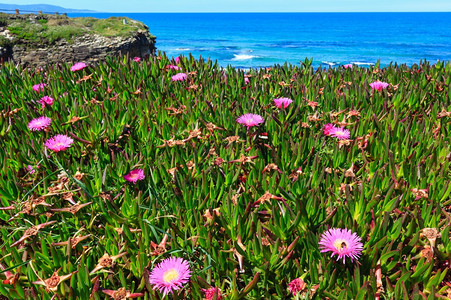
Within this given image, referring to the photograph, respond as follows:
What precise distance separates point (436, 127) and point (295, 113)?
0.80 meters

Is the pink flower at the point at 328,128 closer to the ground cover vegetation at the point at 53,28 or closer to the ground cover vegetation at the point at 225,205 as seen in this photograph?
the ground cover vegetation at the point at 225,205

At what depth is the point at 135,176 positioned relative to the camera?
148cm

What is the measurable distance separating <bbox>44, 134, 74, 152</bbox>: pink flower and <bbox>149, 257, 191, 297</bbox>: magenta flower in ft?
2.70

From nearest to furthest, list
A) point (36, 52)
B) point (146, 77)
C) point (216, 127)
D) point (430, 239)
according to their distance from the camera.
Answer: point (430, 239) < point (216, 127) < point (146, 77) < point (36, 52)

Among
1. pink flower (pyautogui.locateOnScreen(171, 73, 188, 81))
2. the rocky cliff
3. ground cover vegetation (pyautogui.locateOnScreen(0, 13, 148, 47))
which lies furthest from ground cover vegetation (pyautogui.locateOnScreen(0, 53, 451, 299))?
ground cover vegetation (pyautogui.locateOnScreen(0, 13, 148, 47))

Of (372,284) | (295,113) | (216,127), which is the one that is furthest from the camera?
(295,113)

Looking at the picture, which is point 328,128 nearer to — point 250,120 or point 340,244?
point 250,120

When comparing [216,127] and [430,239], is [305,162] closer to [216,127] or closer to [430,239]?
[216,127]

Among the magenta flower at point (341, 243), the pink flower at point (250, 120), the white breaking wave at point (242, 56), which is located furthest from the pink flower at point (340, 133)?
the white breaking wave at point (242, 56)

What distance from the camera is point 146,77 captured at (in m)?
2.94

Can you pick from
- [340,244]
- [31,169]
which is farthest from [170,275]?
[31,169]

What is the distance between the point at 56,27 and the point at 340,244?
8.09 meters

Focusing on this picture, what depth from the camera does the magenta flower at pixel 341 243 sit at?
1.07m

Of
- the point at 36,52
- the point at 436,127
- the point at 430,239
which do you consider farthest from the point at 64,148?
the point at 36,52
